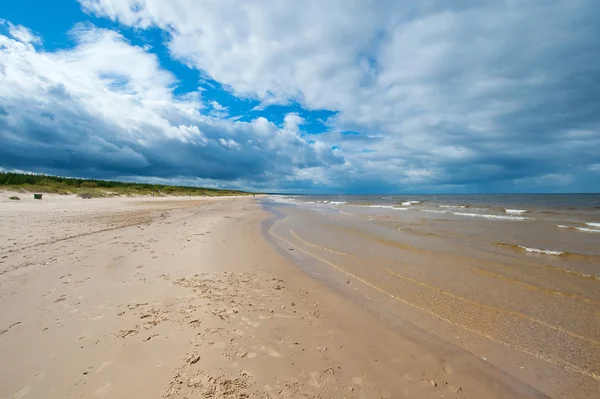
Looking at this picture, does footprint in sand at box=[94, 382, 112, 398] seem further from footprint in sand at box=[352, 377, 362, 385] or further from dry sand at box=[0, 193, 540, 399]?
footprint in sand at box=[352, 377, 362, 385]

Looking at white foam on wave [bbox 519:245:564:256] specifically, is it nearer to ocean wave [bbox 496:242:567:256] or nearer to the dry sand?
ocean wave [bbox 496:242:567:256]

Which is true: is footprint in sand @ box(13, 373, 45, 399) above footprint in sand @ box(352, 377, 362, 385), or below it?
above

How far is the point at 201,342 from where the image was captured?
13.5 ft

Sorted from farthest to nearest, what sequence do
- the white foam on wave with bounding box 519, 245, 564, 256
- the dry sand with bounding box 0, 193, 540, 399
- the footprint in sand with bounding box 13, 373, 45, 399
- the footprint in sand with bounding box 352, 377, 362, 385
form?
the white foam on wave with bounding box 519, 245, 564, 256, the footprint in sand with bounding box 352, 377, 362, 385, the dry sand with bounding box 0, 193, 540, 399, the footprint in sand with bounding box 13, 373, 45, 399

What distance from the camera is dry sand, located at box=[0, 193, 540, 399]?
3291 millimetres

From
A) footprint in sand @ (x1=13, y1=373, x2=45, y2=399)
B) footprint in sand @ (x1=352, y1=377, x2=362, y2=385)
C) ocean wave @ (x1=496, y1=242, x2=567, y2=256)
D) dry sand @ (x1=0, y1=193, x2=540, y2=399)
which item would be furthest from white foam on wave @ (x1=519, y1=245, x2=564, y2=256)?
footprint in sand @ (x1=13, y1=373, x2=45, y2=399)

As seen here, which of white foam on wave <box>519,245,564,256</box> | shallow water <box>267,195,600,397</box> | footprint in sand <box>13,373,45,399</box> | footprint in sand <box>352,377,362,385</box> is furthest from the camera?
white foam on wave <box>519,245,564,256</box>

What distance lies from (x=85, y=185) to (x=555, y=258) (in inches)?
2590

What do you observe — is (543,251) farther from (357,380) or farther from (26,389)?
(26,389)

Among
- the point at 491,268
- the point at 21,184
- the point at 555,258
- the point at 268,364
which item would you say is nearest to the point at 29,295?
the point at 268,364

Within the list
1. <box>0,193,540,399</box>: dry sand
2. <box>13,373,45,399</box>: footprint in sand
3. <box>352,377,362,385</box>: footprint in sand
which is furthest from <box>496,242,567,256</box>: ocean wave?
<box>13,373,45,399</box>: footprint in sand

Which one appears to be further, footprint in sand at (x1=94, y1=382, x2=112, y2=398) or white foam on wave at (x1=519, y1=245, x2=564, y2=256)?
white foam on wave at (x1=519, y1=245, x2=564, y2=256)

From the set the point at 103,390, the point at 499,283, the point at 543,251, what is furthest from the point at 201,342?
the point at 543,251

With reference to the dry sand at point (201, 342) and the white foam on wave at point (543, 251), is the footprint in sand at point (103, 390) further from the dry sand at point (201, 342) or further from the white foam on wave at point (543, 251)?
the white foam on wave at point (543, 251)
